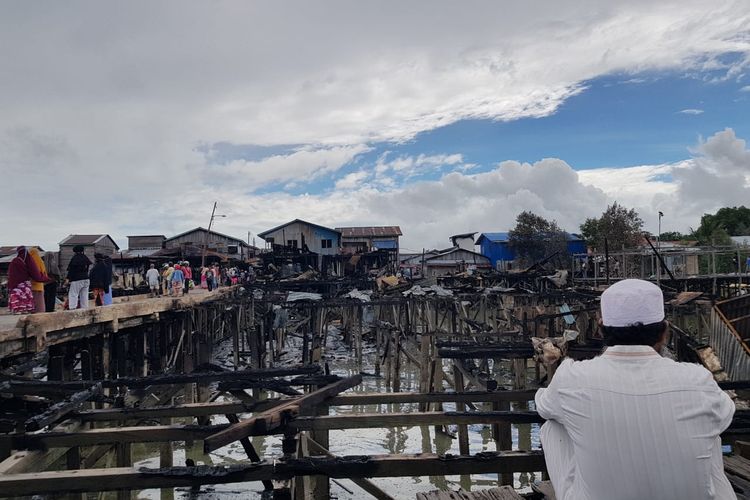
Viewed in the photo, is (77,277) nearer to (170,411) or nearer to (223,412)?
(170,411)

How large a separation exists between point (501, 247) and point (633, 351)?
4316cm

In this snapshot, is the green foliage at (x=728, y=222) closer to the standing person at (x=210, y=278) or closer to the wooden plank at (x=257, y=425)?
the standing person at (x=210, y=278)

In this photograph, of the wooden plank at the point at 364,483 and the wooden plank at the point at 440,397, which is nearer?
the wooden plank at the point at 364,483

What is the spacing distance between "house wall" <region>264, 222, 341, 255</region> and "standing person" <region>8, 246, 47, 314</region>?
30.4 metres

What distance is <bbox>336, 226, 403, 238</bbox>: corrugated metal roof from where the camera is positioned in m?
44.1

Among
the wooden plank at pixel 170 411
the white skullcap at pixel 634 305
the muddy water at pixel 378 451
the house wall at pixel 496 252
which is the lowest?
the muddy water at pixel 378 451

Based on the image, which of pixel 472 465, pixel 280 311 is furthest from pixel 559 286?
pixel 472 465

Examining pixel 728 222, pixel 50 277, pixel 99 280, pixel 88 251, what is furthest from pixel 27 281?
pixel 728 222

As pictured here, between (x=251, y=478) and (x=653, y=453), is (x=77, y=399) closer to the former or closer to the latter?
(x=251, y=478)

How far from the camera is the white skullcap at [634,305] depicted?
1804mm

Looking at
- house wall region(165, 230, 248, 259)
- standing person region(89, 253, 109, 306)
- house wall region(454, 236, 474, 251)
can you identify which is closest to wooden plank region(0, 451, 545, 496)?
standing person region(89, 253, 109, 306)

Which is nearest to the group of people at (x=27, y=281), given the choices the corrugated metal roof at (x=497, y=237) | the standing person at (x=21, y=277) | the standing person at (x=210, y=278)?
the standing person at (x=21, y=277)

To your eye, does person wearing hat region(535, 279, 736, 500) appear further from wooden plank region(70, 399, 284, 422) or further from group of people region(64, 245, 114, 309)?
group of people region(64, 245, 114, 309)

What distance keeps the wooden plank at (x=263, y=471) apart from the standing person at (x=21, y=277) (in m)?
6.87
